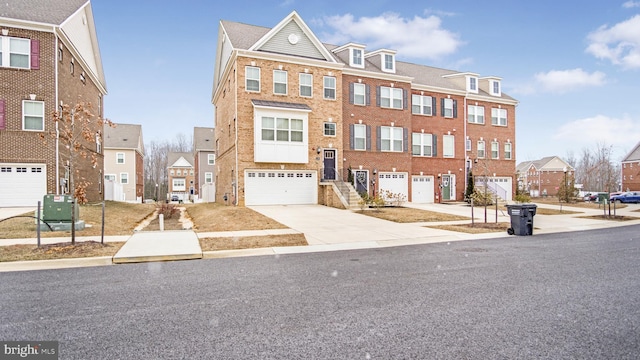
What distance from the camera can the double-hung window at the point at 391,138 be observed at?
29.0 meters

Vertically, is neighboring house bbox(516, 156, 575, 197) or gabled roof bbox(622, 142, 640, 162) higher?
gabled roof bbox(622, 142, 640, 162)

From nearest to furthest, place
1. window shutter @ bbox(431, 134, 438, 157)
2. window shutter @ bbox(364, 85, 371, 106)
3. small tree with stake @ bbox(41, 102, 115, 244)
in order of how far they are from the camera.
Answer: small tree with stake @ bbox(41, 102, 115, 244) → window shutter @ bbox(364, 85, 371, 106) → window shutter @ bbox(431, 134, 438, 157)

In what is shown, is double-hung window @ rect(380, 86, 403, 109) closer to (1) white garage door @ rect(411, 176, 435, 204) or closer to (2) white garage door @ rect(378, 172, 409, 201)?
(2) white garage door @ rect(378, 172, 409, 201)

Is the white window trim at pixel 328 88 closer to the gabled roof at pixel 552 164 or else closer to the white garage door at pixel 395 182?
the white garage door at pixel 395 182

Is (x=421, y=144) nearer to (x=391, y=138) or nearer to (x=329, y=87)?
(x=391, y=138)

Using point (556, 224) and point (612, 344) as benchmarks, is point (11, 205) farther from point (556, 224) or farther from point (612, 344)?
point (556, 224)

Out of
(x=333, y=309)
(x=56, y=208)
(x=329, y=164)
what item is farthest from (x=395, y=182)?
Result: (x=333, y=309)

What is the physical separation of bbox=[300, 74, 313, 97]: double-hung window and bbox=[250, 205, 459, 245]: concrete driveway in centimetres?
944

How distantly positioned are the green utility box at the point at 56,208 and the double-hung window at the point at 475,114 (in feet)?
102

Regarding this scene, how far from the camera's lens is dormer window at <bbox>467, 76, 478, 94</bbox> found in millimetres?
34250

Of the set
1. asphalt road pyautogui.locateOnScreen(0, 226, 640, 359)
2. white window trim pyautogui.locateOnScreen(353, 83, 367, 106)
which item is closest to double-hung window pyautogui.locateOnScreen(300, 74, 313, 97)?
white window trim pyautogui.locateOnScreen(353, 83, 367, 106)

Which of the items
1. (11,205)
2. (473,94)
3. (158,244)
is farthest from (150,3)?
(473,94)

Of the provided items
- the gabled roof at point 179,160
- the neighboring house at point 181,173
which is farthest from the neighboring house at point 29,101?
the gabled roof at point 179,160

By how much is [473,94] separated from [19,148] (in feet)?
109
